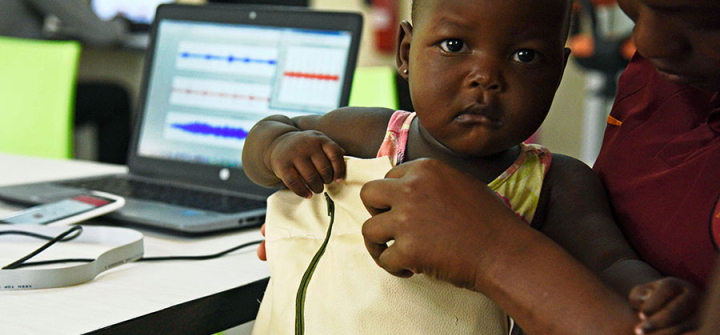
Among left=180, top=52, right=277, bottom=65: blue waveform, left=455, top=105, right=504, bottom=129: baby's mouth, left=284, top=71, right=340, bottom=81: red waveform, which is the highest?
left=455, top=105, right=504, bottom=129: baby's mouth

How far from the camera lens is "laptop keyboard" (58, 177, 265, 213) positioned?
1.06m

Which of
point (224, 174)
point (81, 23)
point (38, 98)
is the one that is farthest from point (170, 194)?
point (81, 23)

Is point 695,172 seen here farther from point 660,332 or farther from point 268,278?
point 268,278

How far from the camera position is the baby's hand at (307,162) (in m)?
0.64

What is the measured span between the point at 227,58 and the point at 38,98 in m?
0.99

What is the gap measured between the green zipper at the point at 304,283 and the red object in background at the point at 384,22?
4.76m

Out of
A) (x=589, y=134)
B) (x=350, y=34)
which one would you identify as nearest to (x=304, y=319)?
(x=350, y=34)

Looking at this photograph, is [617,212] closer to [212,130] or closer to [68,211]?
[68,211]

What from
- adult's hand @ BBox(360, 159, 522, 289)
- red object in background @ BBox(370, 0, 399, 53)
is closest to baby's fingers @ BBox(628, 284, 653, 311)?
adult's hand @ BBox(360, 159, 522, 289)

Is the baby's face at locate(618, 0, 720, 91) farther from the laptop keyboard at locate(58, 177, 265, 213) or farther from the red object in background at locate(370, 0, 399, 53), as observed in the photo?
the red object in background at locate(370, 0, 399, 53)

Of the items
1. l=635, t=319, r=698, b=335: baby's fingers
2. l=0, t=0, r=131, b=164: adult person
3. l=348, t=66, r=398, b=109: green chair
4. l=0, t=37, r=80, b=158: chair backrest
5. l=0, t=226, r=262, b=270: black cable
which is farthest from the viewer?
l=0, t=0, r=131, b=164: adult person

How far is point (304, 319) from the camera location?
0.63 m

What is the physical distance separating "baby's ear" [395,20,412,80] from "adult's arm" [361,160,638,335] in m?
0.15

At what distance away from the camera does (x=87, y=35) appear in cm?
357
